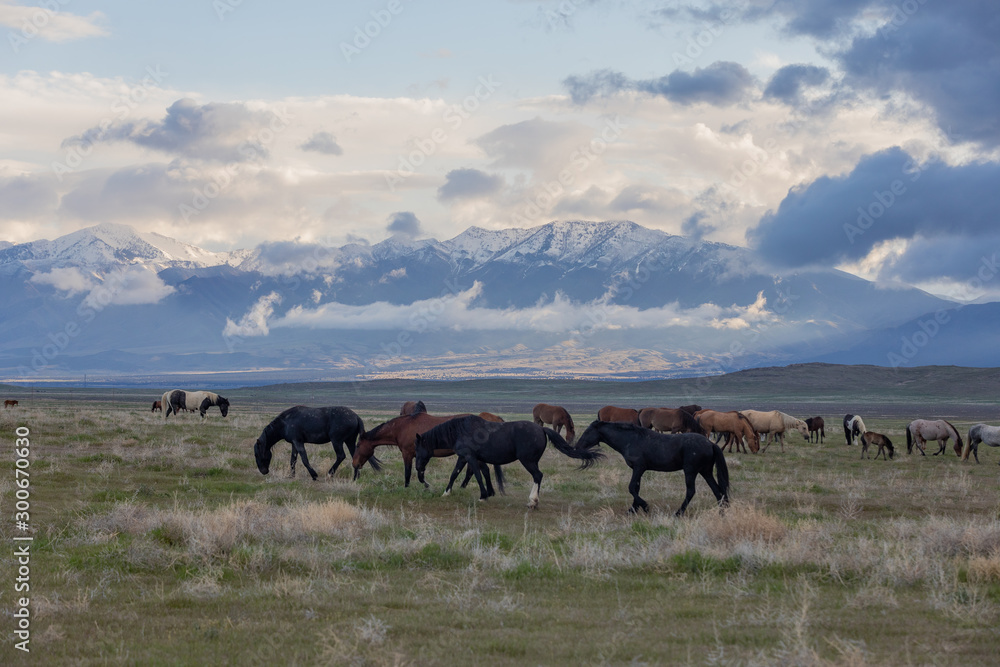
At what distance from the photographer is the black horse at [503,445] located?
1717cm

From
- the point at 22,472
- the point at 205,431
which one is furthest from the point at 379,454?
the point at 22,472

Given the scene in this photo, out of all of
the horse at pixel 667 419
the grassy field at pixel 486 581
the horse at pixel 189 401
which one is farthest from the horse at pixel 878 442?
the horse at pixel 189 401

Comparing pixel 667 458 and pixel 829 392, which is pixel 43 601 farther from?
pixel 829 392

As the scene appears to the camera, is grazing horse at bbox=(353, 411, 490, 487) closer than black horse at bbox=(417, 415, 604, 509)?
No

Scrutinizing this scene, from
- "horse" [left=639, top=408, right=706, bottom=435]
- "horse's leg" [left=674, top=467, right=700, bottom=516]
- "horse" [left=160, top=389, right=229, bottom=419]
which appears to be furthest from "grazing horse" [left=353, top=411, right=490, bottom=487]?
"horse" [left=160, top=389, right=229, bottom=419]

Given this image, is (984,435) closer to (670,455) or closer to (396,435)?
(670,455)

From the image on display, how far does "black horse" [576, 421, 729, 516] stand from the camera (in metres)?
15.8

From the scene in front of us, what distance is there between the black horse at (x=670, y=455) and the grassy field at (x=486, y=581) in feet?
2.61

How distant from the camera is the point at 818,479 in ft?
79.6

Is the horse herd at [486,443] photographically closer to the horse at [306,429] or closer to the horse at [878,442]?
the horse at [306,429]

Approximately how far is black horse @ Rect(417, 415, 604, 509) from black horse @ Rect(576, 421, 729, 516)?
3.50 ft

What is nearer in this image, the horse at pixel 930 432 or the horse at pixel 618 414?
the horse at pixel 930 432

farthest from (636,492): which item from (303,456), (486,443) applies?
(303,456)

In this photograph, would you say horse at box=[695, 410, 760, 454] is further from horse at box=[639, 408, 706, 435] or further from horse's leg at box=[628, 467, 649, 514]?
horse's leg at box=[628, 467, 649, 514]
